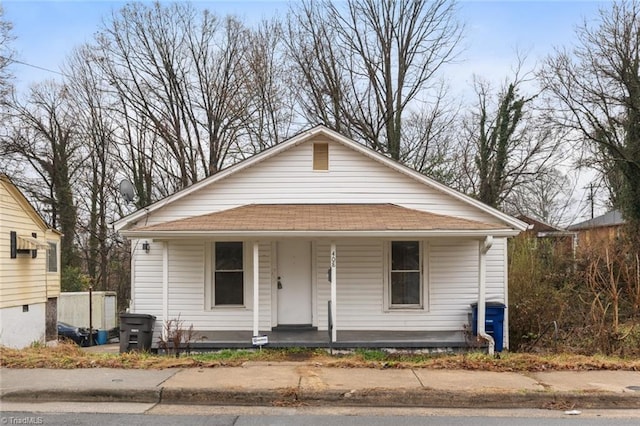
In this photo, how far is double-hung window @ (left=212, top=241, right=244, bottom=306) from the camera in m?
12.0

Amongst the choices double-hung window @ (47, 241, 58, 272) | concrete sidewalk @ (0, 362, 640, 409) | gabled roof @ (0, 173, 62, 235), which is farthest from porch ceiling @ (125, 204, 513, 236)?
double-hung window @ (47, 241, 58, 272)

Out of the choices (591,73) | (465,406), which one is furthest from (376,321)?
(591,73)

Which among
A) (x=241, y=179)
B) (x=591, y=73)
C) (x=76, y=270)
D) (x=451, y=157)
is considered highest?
(x=591, y=73)

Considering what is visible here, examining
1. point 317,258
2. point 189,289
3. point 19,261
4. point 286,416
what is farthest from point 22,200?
point 286,416

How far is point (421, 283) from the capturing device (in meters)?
12.0

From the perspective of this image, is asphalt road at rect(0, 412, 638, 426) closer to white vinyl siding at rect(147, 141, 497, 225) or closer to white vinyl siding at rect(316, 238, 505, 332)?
white vinyl siding at rect(316, 238, 505, 332)

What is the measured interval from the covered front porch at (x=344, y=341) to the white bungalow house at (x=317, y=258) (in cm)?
53

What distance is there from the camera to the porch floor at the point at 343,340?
33.7ft

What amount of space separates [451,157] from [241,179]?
63.4 ft

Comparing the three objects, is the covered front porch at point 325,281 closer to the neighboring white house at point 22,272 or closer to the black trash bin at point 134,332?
the black trash bin at point 134,332

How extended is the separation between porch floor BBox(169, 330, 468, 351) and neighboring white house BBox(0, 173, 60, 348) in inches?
309

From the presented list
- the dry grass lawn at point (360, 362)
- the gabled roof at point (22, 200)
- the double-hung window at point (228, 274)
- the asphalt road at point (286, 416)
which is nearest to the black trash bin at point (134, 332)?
the double-hung window at point (228, 274)

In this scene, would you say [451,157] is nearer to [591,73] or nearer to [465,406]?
[591,73]

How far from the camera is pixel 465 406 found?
6.27 metres
